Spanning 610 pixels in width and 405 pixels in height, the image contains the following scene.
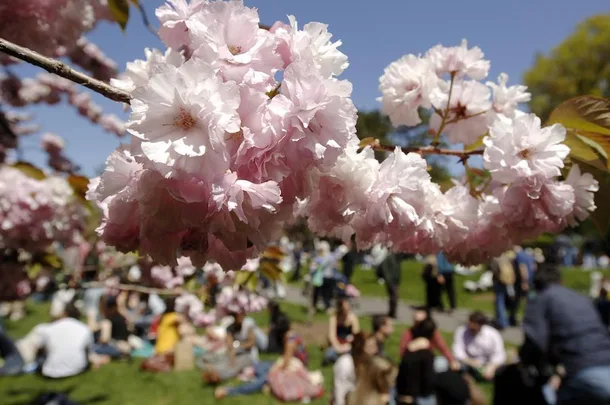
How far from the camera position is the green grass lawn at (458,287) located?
12.2 m

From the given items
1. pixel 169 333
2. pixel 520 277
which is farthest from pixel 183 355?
pixel 520 277

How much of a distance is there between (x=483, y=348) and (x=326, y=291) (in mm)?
5210

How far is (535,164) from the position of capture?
0.91m

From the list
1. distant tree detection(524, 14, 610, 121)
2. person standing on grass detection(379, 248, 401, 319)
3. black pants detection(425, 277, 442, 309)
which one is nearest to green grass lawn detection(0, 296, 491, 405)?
person standing on grass detection(379, 248, 401, 319)

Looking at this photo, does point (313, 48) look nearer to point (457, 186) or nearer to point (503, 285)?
point (457, 186)

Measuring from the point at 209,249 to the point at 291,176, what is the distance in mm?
189

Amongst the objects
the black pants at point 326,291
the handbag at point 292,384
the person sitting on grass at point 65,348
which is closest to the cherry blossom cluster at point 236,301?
the handbag at point 292,384

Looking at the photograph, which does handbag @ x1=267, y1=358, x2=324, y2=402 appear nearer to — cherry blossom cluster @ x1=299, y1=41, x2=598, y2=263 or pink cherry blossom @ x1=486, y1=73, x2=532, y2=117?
cherry blossom cluster @ x1=299, y1=41, x2=598, y2=263

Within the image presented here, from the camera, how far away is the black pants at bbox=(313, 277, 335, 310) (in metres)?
10.8

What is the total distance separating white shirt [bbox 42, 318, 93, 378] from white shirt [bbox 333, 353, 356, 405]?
3.76m

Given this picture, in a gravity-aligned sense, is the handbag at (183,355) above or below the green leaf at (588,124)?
below

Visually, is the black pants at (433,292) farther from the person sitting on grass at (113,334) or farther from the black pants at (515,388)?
the person sitting on grass at (113,334)

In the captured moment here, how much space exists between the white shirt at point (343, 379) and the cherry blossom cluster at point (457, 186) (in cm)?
434

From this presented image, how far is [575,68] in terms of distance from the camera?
80.4ft
